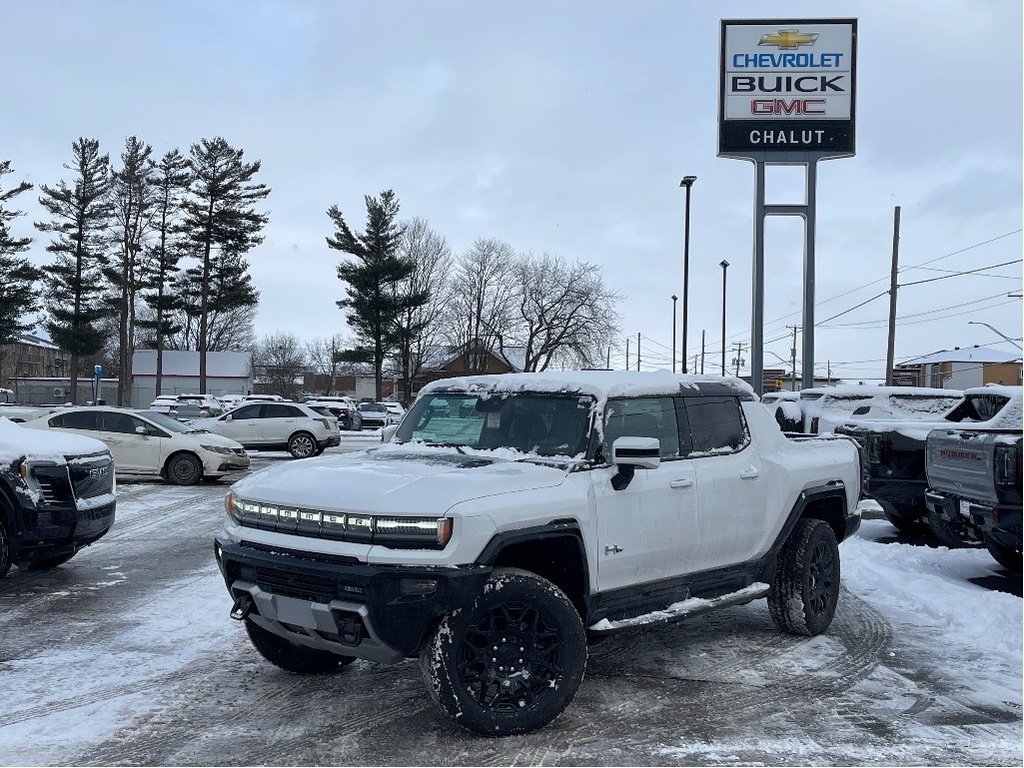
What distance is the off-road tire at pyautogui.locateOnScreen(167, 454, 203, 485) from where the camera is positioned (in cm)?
1642

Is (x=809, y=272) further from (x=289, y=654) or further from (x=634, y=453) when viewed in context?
(x=289, y=654)

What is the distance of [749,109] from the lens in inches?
789

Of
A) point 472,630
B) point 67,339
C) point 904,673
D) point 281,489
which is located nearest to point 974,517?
point 904,673

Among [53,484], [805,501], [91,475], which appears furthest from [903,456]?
[53,484]

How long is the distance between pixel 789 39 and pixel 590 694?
18348 millimetres

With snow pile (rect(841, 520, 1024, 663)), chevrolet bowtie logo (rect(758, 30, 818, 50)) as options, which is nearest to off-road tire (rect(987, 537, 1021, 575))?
snow pile (rect(841, 520, 1024, 663))

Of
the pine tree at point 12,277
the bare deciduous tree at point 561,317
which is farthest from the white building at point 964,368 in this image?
the pine tree at point 12,277

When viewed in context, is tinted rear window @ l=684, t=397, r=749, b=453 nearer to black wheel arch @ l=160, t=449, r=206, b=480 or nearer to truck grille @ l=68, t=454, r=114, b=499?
truck grille @ l=68, t=454, r=114, b=499

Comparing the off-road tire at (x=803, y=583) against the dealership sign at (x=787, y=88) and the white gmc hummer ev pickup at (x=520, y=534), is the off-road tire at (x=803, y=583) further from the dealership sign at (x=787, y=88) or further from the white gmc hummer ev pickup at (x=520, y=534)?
the dealership sign at (x=787, y=88)

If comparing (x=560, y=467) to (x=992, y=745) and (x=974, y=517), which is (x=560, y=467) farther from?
(x=974, y=517)

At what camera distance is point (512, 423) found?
5.37m

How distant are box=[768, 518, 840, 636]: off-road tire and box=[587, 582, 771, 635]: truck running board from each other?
1.04 ft

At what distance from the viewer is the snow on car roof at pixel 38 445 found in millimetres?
7629

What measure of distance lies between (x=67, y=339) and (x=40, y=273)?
3717 mm
